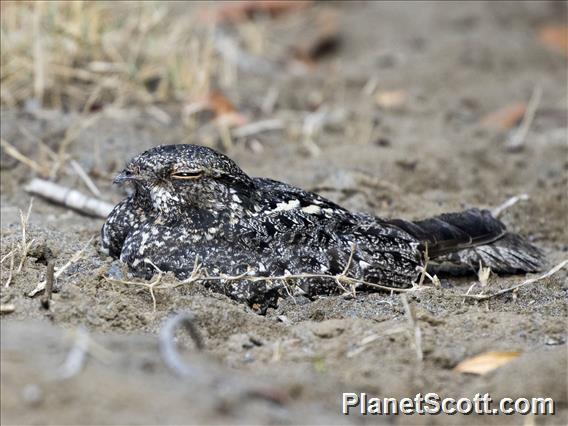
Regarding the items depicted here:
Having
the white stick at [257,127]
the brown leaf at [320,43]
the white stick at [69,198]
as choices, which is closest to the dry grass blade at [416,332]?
the white stick at [69,198]

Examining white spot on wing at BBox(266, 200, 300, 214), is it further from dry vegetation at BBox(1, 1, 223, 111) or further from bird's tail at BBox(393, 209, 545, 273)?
dry vegetation at BBox(1, 1, 223, 111)

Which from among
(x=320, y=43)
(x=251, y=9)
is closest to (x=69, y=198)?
(x=320, y=43)

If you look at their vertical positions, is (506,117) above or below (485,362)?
above

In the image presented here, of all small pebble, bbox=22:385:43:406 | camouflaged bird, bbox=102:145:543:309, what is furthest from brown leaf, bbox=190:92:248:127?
small pebble, bbox=22:385:43:406

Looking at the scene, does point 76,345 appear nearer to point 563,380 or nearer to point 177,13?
point 563,380

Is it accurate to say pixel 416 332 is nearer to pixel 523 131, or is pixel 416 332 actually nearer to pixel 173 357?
pixel 173 357
